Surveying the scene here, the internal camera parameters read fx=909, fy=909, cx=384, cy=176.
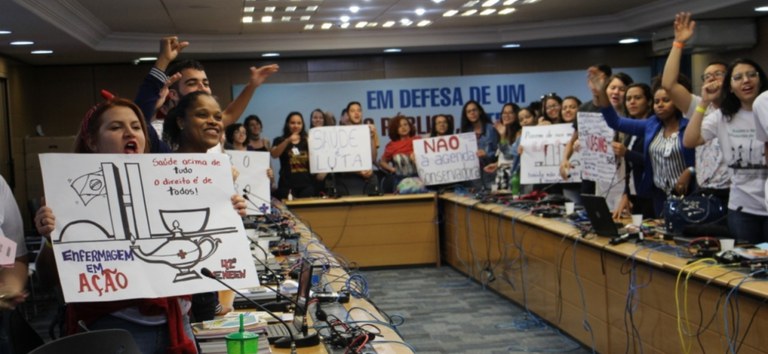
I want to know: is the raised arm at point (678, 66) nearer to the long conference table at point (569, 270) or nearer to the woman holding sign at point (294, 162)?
the long conference table at point (569, 270)

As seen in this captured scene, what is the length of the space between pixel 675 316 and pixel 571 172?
3.40 meters

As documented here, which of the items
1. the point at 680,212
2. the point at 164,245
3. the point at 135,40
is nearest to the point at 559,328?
the point at 680,212

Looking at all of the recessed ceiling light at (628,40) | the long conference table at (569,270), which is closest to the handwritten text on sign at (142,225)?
the long conference table at (569,270)

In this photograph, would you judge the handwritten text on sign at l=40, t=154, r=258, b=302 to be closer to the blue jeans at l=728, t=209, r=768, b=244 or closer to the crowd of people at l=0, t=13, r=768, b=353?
the crowd of people at l=0, t=13, r=768, b=353

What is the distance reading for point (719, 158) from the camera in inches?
197

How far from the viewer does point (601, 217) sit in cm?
506

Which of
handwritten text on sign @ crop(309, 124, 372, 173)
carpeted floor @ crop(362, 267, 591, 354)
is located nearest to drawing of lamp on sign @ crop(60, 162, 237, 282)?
carpeted floor @ crop(362, 267, 591, 354)

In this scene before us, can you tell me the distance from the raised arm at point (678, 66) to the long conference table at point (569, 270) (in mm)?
979

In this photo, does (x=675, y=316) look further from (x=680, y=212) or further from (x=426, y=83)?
(x=426, y=83)

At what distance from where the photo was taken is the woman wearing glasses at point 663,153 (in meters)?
5.32

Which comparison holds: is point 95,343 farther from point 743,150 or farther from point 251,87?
point 743,150

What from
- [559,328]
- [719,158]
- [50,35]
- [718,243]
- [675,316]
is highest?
[50,35]

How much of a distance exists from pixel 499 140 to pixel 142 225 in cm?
745

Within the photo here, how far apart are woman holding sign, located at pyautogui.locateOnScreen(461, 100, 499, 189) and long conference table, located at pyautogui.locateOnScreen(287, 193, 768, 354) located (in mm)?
605
